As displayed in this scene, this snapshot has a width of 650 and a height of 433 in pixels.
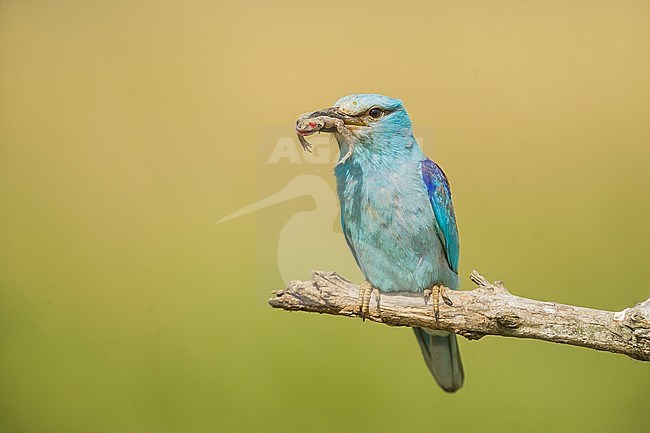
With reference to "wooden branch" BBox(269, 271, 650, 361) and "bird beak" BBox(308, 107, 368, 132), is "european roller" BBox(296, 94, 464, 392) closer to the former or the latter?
"bird beak" BBox(308, 107, 368, 132)

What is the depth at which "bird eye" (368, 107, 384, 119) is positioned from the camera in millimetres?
2004

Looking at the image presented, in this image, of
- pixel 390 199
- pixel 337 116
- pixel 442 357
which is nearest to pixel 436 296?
pixel 390 199

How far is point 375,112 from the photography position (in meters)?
2.01

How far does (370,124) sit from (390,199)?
9.3 inches

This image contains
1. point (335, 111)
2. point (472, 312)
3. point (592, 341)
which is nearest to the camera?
point (592, 341)

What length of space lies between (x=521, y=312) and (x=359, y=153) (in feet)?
2.27

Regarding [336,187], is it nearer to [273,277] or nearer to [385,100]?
[385,100]

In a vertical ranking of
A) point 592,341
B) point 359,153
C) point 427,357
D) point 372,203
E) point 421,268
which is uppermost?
point 359,153

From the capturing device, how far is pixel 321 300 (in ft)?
5.95

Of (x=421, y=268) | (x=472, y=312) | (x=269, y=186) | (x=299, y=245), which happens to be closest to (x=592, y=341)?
(x=472, y=312)

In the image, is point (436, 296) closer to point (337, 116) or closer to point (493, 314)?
point (493, 314)

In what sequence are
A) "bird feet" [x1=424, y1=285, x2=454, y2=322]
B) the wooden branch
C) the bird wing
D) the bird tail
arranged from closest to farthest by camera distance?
the wooden branch
"bird feet" [x1=424, y1=285, x2=454, y2=322]
the bird wing
the bird tail

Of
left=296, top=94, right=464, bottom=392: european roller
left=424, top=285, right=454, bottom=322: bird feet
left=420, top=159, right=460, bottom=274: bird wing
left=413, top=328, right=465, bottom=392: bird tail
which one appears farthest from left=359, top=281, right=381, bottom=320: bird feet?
left=413, top=328, right=465, bottom=392: bird tail

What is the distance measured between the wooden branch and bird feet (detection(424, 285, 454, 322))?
12mm
